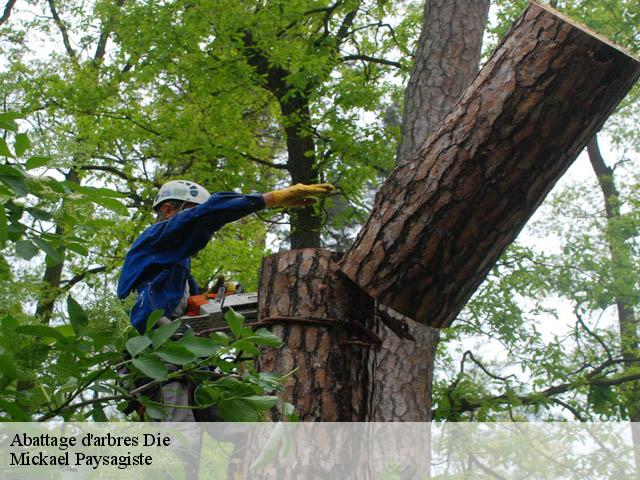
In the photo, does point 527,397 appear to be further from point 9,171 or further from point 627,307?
point 9,171

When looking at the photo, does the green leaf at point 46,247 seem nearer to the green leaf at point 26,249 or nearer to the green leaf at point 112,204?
the green leaf at point 26,249

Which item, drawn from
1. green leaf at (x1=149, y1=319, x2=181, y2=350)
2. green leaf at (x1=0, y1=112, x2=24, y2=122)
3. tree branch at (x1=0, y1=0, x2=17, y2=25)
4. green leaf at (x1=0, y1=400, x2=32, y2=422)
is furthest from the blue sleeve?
tree branch at (x1=0, y1=0, x2=17, y2=25)

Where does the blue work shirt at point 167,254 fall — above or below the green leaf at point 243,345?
above

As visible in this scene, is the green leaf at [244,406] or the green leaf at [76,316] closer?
the green leaf at [76,316]

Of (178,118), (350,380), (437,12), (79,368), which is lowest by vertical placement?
(79,368)

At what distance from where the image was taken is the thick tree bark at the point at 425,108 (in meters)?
5.86

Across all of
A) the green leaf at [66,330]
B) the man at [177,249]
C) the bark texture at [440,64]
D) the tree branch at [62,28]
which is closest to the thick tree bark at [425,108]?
the bark texture at [440,64]

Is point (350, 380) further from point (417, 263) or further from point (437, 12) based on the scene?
point (437, 12)

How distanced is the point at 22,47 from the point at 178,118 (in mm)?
6257

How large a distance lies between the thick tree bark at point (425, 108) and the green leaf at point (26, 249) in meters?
3.84

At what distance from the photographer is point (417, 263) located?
321cm

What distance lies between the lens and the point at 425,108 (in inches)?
259

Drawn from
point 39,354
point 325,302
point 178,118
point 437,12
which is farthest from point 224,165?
point 39,354

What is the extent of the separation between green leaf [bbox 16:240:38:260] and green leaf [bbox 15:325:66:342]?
13.8 inches
